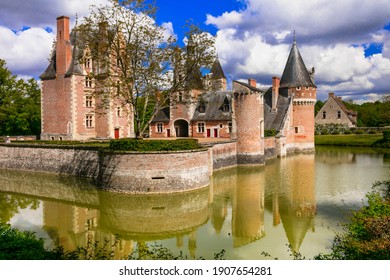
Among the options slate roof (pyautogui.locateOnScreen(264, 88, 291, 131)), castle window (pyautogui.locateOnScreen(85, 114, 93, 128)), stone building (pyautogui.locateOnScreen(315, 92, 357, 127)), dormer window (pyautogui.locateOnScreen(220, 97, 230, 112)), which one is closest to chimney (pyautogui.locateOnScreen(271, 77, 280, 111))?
slate roof (pyautogui.locateOnScreen(264, 88, 291, 131))

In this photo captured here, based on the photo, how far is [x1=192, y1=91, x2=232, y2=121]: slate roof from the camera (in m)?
28.8

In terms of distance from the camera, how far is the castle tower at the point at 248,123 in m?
22.8

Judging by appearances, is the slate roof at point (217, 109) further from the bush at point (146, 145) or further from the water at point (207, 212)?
the bush at point (146, 145)

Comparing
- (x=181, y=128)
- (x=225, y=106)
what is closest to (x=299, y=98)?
(x=225, y=106)

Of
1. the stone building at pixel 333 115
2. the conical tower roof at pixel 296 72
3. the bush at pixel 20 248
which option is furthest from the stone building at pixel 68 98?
the stone building at pixel 333 115

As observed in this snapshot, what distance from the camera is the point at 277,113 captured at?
103 ft

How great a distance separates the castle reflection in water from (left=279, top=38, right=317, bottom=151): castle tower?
42.2 ft

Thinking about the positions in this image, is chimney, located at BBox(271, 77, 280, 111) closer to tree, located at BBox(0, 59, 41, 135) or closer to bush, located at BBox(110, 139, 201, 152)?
bush, located at BBox(110, 139, 201, 152)

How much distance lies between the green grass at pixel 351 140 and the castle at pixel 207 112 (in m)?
9.32

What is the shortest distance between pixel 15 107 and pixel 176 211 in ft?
71.9

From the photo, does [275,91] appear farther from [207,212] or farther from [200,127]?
[207,212]
